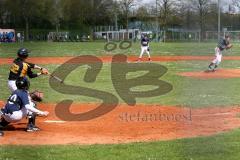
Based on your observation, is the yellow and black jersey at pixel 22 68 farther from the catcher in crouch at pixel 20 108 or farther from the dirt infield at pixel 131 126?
the dirt infield at pixel 131 126

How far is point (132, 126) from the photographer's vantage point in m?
8.85

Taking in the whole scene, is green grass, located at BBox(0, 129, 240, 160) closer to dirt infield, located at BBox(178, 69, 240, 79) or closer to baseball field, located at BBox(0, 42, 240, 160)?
baseball field, located at BBox(0, 42, 240, 160)

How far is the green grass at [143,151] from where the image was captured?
6.34 m

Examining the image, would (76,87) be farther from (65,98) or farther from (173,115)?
(173,115)

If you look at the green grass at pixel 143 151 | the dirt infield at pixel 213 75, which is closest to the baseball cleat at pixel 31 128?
the green grass at pixel 143 151

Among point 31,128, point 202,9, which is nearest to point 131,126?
point 31,128

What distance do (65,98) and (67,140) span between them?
210 inches

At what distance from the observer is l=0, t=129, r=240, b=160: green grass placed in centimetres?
634

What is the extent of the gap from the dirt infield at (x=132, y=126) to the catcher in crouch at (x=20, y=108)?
20 cm

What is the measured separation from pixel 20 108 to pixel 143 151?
2.40 meters

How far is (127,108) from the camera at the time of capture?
11.1 m

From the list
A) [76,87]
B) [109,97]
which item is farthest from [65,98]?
[76,87]

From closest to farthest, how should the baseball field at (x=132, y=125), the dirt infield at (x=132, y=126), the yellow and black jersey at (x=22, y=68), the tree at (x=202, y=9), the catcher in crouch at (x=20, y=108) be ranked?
the tree at (x=202, y=9)
the baseball field at (x=132, y=125)
the dirt infield at (x=132, y=126)
the catcher in crouch at (x=20, y=108)
the yellow and black jersey at (x=22, y=68)

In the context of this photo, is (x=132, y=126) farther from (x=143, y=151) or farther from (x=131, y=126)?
(x=143, y=151)
